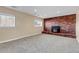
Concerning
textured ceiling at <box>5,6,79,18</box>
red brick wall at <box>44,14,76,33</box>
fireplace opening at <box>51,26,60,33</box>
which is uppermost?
textured ceiling at <box>5,6,79,18</box>

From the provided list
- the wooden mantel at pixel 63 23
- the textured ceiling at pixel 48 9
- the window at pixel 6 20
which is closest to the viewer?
the textured ceiling at pixel 48 9

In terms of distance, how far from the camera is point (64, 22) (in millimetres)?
9023

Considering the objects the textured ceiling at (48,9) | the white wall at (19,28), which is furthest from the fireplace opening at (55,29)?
the textured ceiling at (48,9)

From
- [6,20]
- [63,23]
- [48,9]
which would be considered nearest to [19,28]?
[6,20]

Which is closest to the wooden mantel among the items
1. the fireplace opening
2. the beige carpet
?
the fireplace opening

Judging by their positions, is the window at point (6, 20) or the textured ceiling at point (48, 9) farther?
the window at point (6, 20)

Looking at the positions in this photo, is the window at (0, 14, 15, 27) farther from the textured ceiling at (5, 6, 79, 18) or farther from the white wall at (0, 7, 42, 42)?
the textured ceiling at (5, 6, 79, 18)

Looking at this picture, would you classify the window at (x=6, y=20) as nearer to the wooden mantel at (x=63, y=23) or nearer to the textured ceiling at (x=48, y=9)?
the textured ceiling at (x=48, y=9)

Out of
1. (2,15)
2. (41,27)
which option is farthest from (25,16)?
(2,15)

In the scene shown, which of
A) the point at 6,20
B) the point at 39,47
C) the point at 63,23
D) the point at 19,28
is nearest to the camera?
the point at 39,47

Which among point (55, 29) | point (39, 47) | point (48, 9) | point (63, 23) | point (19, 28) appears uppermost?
point (48, 9)

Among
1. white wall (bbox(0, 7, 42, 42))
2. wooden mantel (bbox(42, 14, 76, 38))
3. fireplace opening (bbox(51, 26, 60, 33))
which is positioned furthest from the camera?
fireplace opening (bbox(51, 26, 60, 33))

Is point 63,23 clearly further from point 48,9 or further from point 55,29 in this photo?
point 48,9

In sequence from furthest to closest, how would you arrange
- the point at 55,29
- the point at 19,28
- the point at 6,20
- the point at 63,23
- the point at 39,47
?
the point at 63,23
the point at 55,29
the point at 19,28
the point at 6,20
the point at 39,47
